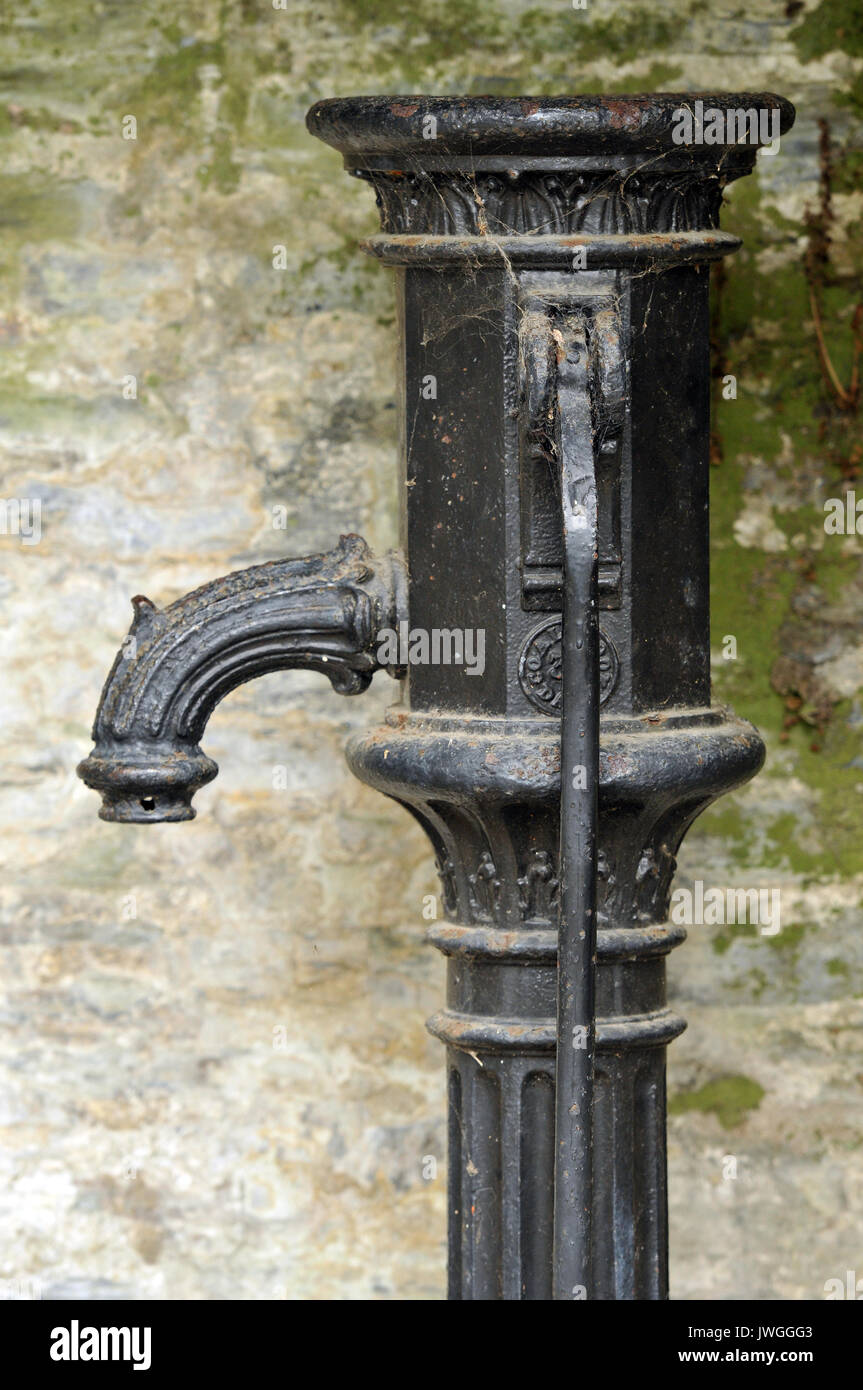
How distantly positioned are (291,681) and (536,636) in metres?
0.83

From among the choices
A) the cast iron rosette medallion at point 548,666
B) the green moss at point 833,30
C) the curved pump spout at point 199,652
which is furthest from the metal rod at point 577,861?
the green moss at point 833,30

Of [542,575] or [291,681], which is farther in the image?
[291,681]

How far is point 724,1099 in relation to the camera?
2867mm

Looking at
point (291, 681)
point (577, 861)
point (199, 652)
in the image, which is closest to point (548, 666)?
point (577, 861)

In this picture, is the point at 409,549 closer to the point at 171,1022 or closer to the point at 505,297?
the point at 505,297

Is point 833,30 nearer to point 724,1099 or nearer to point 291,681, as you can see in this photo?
point 291,681

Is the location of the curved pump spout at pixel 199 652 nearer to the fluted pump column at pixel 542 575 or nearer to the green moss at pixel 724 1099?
the fluted pump column at pixel 542 575

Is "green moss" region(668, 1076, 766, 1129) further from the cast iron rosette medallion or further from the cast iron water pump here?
the cast iron rosette medallion

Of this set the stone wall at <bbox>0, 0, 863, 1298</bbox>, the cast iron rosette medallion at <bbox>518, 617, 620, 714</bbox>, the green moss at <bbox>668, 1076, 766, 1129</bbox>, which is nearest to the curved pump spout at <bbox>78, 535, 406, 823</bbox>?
the cast iron rosette medallion at <bbox>518, 617, 620, 714</bbox>

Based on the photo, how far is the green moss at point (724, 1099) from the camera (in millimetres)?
2865

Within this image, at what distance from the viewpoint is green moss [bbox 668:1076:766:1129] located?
113 inches

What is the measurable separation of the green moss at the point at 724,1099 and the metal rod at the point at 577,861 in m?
0.92

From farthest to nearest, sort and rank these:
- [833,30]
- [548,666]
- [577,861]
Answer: [833,30] < [548,666] < [577,861]

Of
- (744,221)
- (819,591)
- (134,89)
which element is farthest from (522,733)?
(134,89)
